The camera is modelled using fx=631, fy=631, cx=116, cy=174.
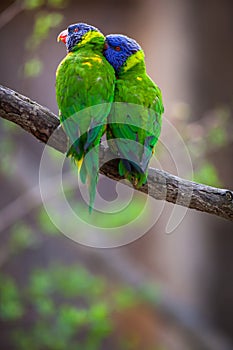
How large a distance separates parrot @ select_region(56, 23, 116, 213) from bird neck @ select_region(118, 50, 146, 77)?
0.15 ft

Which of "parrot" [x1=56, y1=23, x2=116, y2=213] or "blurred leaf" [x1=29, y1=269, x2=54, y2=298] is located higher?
"blurred leaf" [x1=29, y1=269, x2=54, y2=298]

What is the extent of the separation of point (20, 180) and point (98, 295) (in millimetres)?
516

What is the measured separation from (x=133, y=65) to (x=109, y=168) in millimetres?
214

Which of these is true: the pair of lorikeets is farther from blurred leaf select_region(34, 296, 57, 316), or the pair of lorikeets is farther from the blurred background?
the blurred background

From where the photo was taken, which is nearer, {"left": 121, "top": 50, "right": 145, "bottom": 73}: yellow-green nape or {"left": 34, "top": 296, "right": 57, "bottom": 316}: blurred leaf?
{"left": 121, "top": 50, "right": 145, "bottom": 73}: yellow-green nape

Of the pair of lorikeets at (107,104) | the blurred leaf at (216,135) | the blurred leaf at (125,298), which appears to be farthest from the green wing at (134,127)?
the blurred leaf at (125,298)

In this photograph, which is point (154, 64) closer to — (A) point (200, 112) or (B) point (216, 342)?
(A) point (200, 112)

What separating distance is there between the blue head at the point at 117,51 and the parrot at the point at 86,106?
40mm

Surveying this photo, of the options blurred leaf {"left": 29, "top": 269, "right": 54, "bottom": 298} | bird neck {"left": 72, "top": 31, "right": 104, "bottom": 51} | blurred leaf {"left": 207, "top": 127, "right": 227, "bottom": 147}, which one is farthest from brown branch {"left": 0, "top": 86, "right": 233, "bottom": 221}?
blurred leaf {"left": 29, "top": 269, "right": 54, "bottom": 298}

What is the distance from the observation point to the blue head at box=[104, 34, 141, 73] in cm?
126

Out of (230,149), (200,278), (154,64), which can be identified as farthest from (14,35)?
(200,278)

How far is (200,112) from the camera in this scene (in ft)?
8.31

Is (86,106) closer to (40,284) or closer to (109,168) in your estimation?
(109,168)

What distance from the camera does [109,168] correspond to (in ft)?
4.22
